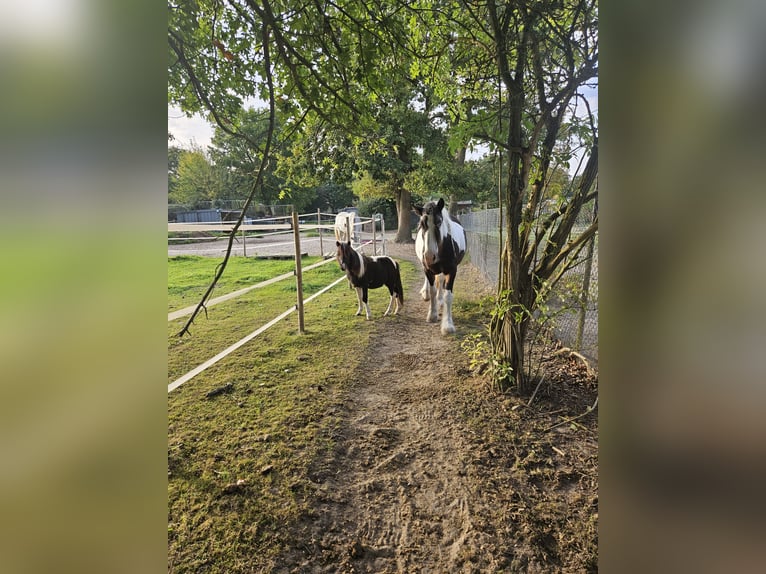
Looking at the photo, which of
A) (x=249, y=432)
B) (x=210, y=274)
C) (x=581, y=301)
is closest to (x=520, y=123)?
(x=581, y=301)

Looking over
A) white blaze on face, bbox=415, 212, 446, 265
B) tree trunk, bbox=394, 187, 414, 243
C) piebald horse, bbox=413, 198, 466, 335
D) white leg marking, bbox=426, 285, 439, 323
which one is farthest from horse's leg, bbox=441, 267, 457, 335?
tree trunk, bbox=394, 187, 414, 243

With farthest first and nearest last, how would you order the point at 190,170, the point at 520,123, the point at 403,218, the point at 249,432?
the point at 403,218, the point at 249,432, the point at 520,123, the point at 190,170

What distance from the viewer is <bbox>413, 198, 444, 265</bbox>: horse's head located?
14.2 feet

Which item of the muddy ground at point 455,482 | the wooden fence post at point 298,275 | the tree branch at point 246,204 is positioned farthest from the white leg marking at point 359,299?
the tree branch at point 246,204

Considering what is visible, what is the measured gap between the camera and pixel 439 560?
1.57m

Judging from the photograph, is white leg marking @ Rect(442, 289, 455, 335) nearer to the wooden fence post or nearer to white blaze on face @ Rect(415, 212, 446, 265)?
white blaze on face @ Rect(415, 212, 446, 265)

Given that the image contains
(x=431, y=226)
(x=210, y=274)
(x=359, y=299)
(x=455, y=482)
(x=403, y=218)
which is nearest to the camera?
(x=455, y=482)

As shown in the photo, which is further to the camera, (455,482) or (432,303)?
(432,303)

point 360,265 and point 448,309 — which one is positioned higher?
point 360,265

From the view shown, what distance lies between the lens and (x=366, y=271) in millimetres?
5223

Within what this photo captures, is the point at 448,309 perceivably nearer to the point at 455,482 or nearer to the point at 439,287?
the point at 439,287

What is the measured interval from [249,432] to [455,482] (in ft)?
4.77

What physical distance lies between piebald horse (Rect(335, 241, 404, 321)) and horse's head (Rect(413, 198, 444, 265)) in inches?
38.5
